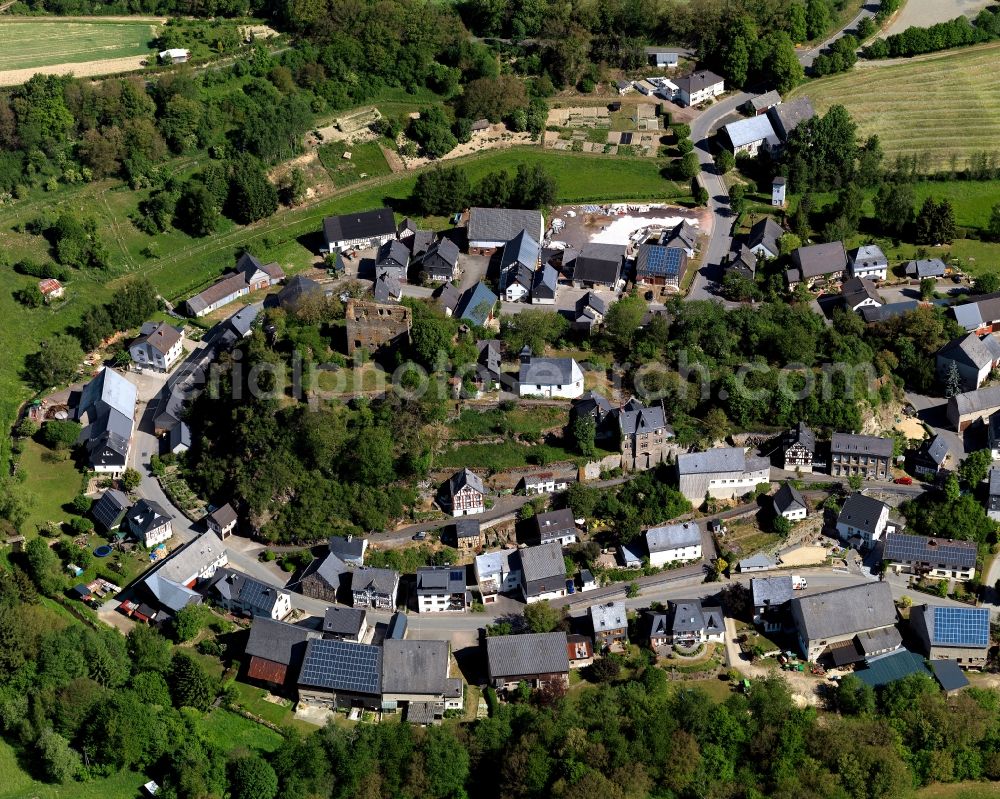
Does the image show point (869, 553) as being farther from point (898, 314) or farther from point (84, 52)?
point (84, 52)

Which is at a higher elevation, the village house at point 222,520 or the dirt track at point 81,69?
the dirt track at point 81,69

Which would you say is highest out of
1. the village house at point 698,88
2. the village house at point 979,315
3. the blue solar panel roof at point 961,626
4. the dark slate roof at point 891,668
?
the village house at point 698,88

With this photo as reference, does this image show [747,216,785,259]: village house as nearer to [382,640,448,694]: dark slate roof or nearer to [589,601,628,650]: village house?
[589,601,628,650]: village house

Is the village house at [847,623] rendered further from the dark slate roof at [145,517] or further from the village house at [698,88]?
the village house at [698,88]

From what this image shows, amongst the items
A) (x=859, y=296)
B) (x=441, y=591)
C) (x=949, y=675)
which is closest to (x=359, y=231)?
(x=441, y=591)

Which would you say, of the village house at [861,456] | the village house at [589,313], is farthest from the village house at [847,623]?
the village house at [589,313]

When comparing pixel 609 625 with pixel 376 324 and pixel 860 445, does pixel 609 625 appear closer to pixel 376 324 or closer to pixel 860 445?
pixel 860 445
